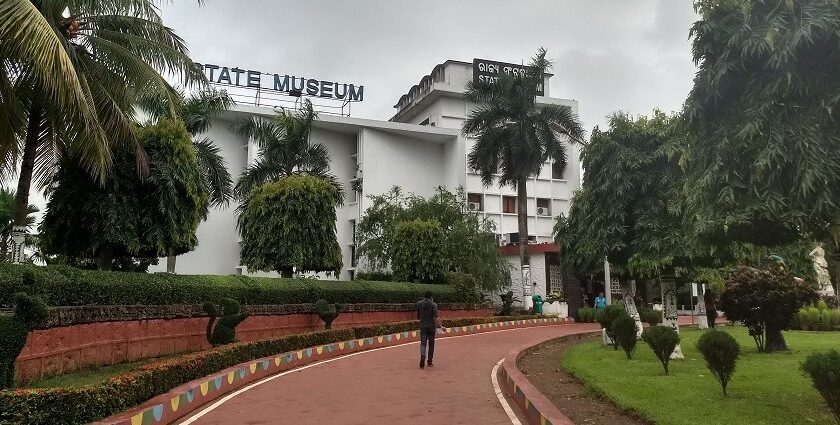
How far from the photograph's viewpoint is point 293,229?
22.9m

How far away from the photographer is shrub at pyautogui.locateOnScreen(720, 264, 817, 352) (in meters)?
13.5

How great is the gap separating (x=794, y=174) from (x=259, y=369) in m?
9.76

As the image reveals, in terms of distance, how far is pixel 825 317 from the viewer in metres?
20.6

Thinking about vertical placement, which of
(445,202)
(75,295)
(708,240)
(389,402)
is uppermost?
(445,202)

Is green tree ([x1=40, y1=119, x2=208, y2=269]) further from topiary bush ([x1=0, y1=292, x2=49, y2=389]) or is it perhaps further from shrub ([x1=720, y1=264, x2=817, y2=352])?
shrub ([x1=720, y1=264, x2=817, y2=352])

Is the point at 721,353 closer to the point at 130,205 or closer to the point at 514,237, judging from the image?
the point at 130,205

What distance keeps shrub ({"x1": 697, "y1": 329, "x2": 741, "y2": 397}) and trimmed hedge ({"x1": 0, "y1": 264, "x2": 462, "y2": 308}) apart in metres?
8.72

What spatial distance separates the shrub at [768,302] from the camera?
13.5m

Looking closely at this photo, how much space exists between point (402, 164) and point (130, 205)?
32.1 m

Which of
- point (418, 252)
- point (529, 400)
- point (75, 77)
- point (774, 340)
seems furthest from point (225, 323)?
point (418, 252)

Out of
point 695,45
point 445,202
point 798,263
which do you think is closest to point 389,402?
point 695,45

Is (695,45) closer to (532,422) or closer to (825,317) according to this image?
(532,422)

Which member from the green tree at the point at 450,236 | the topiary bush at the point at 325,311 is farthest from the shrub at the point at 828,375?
the green tree at the point at 450,236

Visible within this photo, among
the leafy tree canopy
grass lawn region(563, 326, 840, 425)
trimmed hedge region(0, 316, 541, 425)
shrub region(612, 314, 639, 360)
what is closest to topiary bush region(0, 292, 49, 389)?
trimmed hedge region(0, 316, 541, 425)
